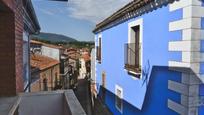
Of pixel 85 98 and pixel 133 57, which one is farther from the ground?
pixel 133 57

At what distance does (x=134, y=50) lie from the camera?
7637mm

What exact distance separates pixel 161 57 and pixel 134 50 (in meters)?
1.99

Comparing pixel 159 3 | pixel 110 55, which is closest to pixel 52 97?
pixel 159 3

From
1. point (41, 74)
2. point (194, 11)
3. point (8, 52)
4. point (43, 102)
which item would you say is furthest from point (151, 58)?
point (41, 74)

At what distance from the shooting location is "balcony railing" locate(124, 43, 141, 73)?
24.4ft

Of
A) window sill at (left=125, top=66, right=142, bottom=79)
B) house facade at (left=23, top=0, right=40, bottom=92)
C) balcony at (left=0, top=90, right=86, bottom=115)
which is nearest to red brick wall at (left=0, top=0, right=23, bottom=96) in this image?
balcony at (left=0, top=90, right=86, bottom=115)

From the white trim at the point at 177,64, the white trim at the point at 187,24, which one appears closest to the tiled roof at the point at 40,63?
the white trim at the point at 177,64

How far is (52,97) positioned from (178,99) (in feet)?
8.36

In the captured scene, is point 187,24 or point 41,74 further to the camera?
point 41,74

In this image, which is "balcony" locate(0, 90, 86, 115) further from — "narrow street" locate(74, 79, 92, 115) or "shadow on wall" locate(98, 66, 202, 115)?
"narrow street" locate(74, 79, 92, 115)

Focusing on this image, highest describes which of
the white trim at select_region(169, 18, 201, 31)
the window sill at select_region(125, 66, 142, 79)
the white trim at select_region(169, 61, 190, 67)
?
the white trim at select_region(169, 18, 201, 31)

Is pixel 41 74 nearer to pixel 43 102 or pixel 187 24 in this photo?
pixel 43 102

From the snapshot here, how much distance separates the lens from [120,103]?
31.1ft

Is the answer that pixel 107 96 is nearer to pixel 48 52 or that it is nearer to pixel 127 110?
pixel 127 110
